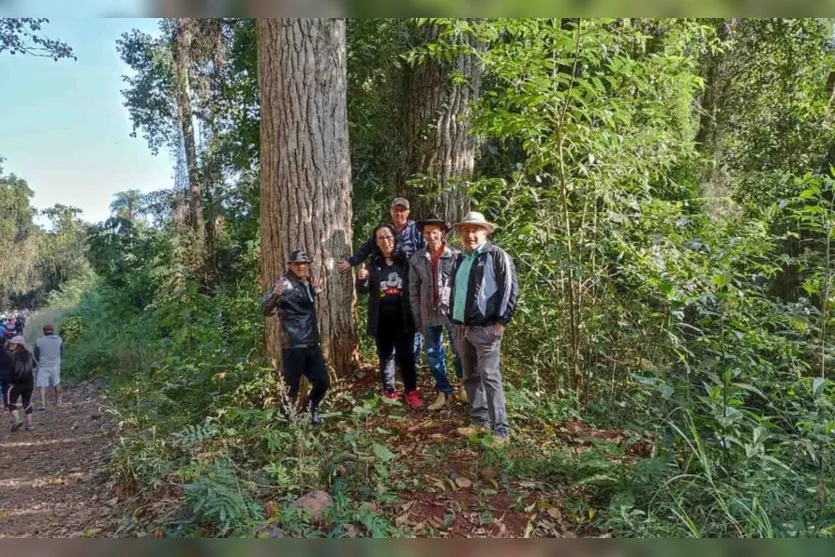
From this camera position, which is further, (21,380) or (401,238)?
(21,380)

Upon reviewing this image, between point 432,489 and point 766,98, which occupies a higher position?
point 766,98

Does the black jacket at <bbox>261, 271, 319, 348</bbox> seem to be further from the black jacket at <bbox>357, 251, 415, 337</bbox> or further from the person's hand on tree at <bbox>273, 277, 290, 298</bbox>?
the black jacket at <bbox>357, 251, 415, 337</bbox>

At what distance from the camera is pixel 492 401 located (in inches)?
162

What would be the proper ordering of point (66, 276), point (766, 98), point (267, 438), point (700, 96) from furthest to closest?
1. point (66, 276)
2. point (700, 96)
3. point (766, 98)
4. point (267, 438)

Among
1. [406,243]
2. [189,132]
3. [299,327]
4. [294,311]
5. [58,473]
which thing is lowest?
[58,473]

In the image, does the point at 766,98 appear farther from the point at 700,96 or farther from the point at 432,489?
the point at 432,489

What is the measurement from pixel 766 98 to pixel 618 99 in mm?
8709

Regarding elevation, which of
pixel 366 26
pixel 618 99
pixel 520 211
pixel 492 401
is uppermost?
pixel 366 26

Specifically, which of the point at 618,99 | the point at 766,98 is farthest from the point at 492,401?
the point at 766,98

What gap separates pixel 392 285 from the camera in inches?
194

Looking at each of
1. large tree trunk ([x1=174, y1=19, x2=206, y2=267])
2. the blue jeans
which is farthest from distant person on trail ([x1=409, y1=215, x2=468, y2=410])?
large tree trunk ([x1=174, y1=19, x2=206, y2=267])

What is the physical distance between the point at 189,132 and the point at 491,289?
11674mm

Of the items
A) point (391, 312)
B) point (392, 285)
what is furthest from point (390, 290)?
point (391, 312)

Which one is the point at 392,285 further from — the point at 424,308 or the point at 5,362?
the point at 5,362
